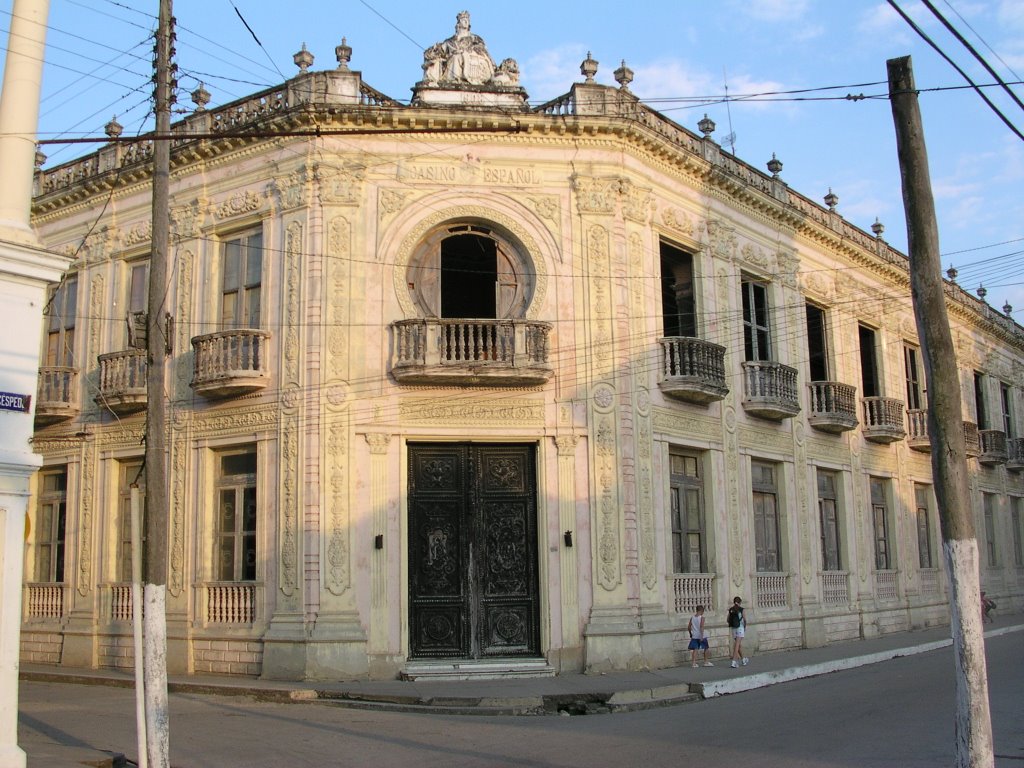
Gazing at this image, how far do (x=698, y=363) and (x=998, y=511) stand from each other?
21.3m

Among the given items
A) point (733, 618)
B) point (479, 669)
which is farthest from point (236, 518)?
point (733, 618)

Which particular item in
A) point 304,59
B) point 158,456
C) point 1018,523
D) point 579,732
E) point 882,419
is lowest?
point 579,732

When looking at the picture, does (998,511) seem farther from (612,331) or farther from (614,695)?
(614,695)

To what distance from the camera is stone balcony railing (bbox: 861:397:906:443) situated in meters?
27.5

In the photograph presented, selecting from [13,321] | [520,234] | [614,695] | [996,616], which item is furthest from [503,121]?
[996,616]

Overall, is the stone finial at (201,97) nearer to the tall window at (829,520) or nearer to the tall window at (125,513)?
the tall window at (125,513)

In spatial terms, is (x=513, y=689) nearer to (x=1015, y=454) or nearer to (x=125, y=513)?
(x=125, y=513)

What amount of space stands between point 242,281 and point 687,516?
10030 mm

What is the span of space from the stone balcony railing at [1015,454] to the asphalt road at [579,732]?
22140 millimetres

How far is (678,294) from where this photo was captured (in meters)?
22.7

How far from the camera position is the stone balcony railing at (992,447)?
3475 centimetres

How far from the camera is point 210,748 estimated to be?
40.1 feet

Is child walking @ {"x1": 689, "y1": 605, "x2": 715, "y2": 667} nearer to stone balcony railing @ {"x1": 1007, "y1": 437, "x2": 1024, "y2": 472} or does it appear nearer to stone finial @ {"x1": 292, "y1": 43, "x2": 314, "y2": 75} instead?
stone finial @ {"x1": 292, "y1": 43, "x2": 314, "y2": 75}

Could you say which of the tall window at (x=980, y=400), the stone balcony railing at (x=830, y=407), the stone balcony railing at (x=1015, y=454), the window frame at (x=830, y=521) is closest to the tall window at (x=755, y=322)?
the stone balcony railing at (x=830, y=407)
